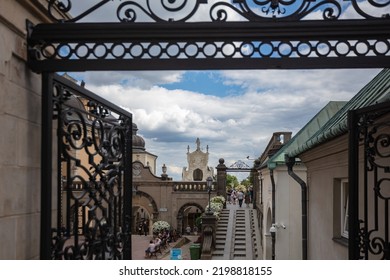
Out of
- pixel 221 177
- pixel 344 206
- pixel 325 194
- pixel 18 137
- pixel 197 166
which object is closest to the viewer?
pixel 18 137

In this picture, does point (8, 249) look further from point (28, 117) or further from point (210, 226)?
point (210, 226)

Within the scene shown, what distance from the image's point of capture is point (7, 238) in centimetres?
275

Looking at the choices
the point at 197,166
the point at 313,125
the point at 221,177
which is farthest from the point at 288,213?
the point at 197,166

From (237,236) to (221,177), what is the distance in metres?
12.2

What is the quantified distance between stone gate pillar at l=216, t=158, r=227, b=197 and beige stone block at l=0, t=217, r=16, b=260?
32.5 metres

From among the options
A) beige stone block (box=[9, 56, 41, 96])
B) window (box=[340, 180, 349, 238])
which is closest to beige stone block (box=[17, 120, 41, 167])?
beige stone block (box=[9, 56, 41, 96])

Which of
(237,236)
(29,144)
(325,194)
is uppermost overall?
(29,144)

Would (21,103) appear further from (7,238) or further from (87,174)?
(7,238)

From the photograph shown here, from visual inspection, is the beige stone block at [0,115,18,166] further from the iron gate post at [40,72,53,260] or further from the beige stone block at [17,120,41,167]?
the iron gate post at [40,72,53,260]

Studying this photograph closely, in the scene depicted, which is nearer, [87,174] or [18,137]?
[18,137]

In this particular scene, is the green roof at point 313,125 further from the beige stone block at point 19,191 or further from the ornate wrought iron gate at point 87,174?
the beige stone block at point 19,191

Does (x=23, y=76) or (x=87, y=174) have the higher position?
(x=23, y=76)

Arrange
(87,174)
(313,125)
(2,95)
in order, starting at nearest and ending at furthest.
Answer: (2,95) → (87,174) → (313,125)
